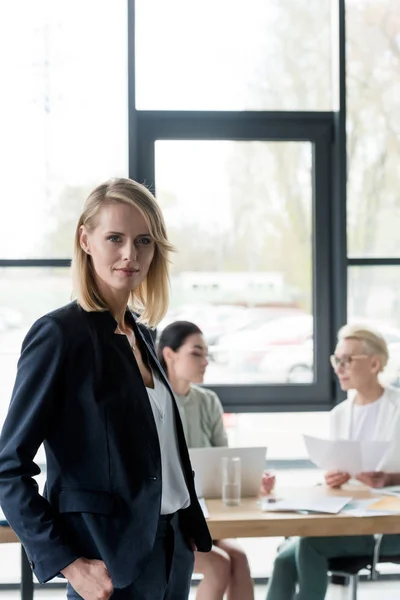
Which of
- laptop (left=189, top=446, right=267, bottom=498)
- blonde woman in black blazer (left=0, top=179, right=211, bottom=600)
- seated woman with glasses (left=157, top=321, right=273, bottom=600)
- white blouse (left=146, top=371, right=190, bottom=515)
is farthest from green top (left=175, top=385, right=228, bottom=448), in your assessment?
blonde woman in black blazer (left=0, top=179, right=211, bottom=600)

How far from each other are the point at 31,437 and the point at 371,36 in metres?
3.37

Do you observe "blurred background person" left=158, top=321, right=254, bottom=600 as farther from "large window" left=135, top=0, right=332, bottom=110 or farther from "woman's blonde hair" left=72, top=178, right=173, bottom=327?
"woman's blonde hair" left=72, top=178, right=173, bottom=327

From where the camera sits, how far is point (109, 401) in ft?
5.09

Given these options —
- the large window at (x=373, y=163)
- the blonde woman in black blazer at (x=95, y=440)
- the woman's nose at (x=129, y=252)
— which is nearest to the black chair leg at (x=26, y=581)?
the blonde woman in black blazer at (x=95, y=440)

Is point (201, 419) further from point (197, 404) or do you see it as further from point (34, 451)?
point (34, 451)

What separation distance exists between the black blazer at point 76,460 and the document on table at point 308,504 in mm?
1390

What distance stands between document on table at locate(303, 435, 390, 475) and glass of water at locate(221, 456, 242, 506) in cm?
31

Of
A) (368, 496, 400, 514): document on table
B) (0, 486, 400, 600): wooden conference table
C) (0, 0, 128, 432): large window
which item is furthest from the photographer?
(0, 0, 128, 432): large window

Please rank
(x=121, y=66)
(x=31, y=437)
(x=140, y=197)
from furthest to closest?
(x=121, y=66)
(x=140, y=197)
(x=31, y=437)

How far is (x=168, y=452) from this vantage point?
5.70 feet

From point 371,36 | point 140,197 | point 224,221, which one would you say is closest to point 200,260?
point 224,221

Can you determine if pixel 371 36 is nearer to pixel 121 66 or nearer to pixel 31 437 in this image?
pixel 121 66

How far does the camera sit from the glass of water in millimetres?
2996

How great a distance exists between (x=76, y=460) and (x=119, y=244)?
41 cm
